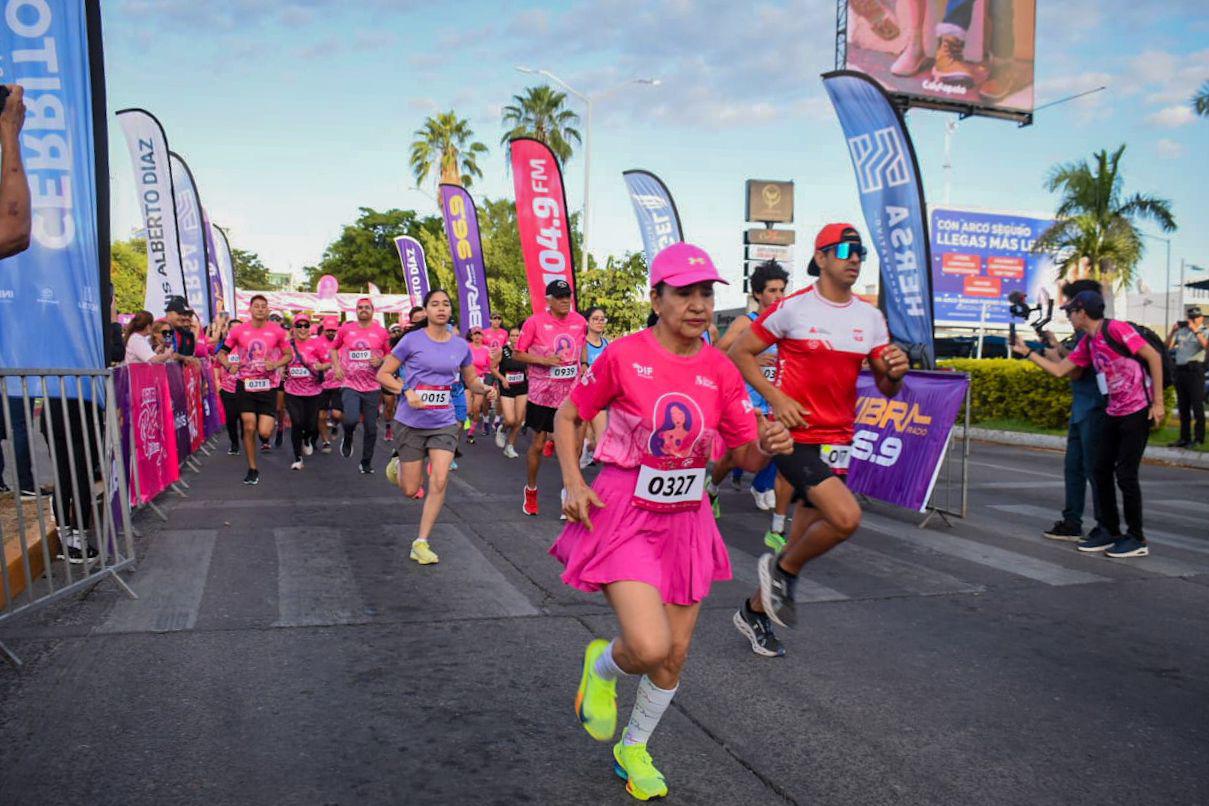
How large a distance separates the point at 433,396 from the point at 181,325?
19.4ft

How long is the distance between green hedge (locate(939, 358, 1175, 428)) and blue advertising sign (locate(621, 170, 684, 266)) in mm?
6281

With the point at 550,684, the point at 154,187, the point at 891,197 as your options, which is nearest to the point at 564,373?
the point at 891,197

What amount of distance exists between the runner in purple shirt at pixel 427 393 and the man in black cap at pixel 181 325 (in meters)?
5.38

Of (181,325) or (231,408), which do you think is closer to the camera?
(181,325)

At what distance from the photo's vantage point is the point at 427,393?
24.2ft

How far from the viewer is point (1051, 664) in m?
4.71

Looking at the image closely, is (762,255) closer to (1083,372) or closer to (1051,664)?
(1083,372)

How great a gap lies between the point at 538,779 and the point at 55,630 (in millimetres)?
3131

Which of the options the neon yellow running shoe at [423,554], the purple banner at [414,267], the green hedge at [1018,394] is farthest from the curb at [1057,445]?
the purple banner at [414,267]

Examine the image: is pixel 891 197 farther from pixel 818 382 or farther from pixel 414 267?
pixel 414 267

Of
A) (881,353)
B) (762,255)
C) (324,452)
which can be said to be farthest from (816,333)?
(762,255)

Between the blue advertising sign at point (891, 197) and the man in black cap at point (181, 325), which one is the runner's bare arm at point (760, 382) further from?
the man in black cap at point (181, 325)

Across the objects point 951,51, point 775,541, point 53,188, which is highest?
point 951,51

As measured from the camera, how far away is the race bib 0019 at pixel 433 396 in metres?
7.36
